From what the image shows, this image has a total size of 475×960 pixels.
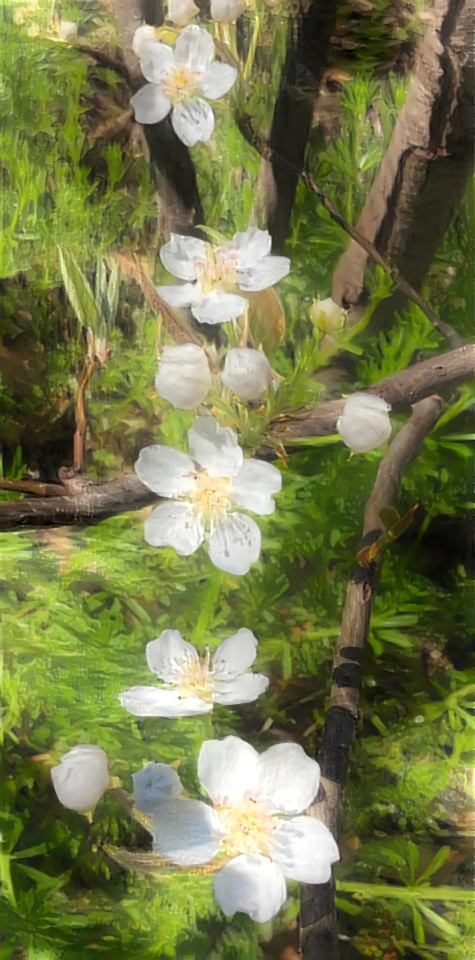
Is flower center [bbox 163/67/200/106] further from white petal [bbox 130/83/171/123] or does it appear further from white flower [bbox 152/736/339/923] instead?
white flower [bbox 152/736/339/923]

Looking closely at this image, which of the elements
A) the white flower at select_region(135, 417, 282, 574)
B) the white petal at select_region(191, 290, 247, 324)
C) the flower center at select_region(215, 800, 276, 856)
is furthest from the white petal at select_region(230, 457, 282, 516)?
the flower center at select_region(215, 800, 276, 856)

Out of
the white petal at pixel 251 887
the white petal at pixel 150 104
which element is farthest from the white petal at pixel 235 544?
the white petal at pixel 150 104

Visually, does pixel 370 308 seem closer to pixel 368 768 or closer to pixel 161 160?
pixel 161 160

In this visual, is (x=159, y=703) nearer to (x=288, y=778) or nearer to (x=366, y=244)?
(x=288, y=778)

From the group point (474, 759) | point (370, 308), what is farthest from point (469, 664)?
point (370, 308)

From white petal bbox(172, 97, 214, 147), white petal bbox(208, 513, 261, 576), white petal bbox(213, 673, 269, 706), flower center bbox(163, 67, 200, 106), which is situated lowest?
white petal bbox(213, 673, 269, 706)
